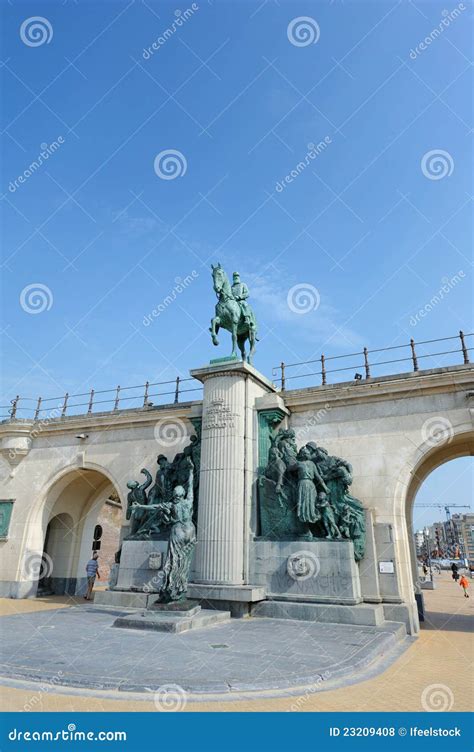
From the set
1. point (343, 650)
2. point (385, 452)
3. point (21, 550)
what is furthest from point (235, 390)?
point (21, 550)

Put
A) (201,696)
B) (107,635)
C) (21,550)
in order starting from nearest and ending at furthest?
(201,696) < (107,635) < (21,550)

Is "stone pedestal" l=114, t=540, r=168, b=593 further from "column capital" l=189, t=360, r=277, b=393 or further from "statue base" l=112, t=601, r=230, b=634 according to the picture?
"column capital" l=189, t=360, r=277, b=393

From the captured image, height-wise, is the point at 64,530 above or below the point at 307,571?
above

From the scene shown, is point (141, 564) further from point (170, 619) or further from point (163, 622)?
point (163, 622)

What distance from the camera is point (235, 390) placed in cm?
1390

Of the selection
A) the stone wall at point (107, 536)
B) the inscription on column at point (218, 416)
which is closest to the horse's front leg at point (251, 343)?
the inscription on column at point (218, 416)

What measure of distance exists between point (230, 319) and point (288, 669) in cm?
1035

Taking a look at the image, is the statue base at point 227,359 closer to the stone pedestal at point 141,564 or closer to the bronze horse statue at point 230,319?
the bronze horse statue at point 230,319

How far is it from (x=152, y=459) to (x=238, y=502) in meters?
5.28

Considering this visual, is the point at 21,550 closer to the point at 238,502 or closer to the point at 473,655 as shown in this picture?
the point at 238,502

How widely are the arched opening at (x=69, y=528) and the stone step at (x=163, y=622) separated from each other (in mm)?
10374

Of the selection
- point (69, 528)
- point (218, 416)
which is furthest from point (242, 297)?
point (69, 528)

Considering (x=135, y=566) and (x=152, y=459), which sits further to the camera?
(x=152, y=459)

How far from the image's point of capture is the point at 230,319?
14859 mm
